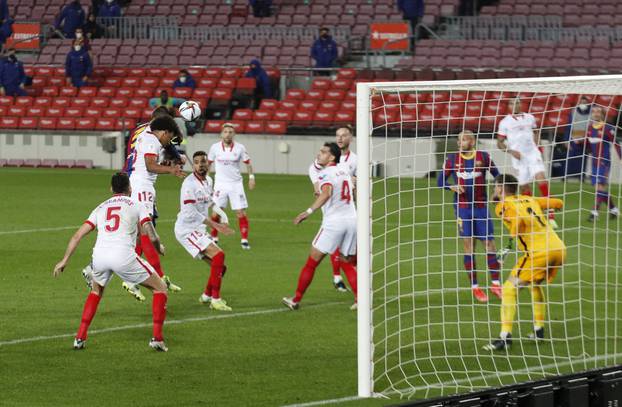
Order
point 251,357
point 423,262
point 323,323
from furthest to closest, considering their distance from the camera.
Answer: point 423,262
point 323,323
point 251,357

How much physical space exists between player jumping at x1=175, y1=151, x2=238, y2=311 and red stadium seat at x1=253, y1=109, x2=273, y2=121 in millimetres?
19729

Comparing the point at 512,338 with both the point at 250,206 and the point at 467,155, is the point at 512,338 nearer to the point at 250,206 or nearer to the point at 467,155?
the point at 467,155

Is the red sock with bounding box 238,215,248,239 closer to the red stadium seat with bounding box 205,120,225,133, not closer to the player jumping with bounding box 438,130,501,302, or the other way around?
the player jumping with bounding box 438,130,501,302

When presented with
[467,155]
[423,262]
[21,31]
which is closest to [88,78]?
[21,31]

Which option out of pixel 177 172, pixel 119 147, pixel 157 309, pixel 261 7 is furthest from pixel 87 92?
pixel 157 309

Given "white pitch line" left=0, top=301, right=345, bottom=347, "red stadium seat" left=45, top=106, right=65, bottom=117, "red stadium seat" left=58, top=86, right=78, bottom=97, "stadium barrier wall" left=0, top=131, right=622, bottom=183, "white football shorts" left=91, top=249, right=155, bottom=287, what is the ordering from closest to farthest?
"white football shorts" left=91, top=249, right=155, bottom=287 < "white pitch line" left=0, top=301, right=345, bottom=347 < "stadium barrier wall" left=0, top=131, right=622, bottom=183 < "red stadium seat" left=45, top=106, right=65, bottom=117 < "red stadium seat" left=58, top=86, right=78, bottom=97

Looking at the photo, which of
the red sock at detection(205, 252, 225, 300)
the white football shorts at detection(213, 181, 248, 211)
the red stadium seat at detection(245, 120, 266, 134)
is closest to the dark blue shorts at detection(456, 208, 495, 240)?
the red sock at detection(205, 252, 225, 300)

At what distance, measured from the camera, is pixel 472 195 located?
13805 millimetres

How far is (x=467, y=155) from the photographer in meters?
14.4

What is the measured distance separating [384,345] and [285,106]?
908 inches

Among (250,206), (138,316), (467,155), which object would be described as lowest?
(250,206)

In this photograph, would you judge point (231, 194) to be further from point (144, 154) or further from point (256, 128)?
point (256, 128)

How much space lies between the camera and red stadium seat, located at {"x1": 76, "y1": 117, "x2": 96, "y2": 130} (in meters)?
34.6

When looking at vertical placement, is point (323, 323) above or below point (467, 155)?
below
